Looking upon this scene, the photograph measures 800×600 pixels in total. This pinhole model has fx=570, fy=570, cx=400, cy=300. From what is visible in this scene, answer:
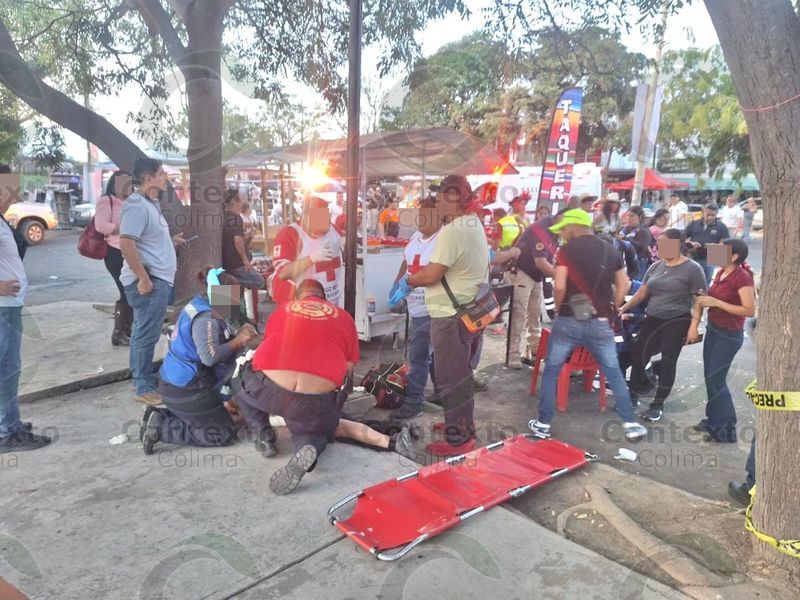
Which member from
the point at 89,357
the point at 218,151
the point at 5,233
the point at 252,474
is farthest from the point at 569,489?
the point at 218,151

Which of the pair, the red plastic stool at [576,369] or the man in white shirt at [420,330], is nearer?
the man in white shirt at [420,330]

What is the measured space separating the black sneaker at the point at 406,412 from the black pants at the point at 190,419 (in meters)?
1.36

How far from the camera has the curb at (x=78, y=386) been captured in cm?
457

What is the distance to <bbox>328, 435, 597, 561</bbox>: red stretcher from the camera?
2746 millimetres

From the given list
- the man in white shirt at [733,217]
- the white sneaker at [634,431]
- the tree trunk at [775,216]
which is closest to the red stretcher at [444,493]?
the white sneaker at [634,431]

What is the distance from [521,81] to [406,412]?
670 inches

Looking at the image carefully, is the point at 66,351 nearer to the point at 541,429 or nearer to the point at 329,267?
the point at 329,267

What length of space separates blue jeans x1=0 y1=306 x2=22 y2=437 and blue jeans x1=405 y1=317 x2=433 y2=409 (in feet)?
8.80

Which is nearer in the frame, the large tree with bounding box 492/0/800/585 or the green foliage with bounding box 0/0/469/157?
the large tree with bounding box 492/0/800/585

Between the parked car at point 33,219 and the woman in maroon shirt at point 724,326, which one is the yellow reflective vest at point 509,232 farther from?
the parked car at point 33,219

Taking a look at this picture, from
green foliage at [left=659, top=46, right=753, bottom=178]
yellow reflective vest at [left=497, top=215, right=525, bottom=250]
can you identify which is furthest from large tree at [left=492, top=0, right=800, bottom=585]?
green foliage at [left=659, top=46, right=753, bottom=178]

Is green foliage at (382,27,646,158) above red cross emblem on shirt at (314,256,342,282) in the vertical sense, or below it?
above

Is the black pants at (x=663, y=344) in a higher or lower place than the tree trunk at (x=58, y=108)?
lower

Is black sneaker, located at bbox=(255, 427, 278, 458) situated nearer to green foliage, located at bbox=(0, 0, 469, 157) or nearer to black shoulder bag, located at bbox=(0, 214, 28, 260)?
black shoulder bag, located at bbox=(0, 214, 28, 260)
